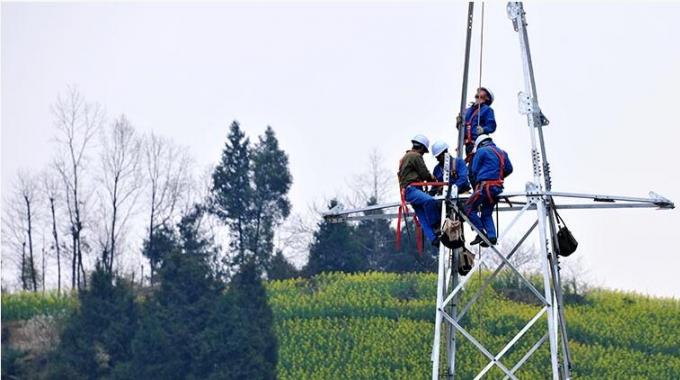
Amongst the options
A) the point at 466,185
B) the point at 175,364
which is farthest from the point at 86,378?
the point at 466,185

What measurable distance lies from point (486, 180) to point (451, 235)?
780mm

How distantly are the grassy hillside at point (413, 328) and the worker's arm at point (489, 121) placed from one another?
40.1m

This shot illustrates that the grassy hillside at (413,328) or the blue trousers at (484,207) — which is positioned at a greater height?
the grassy hillside at (413,328)

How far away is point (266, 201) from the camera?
247ft

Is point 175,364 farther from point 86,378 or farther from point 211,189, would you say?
point 211,189

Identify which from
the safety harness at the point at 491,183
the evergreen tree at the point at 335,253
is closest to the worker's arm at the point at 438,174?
the safety harness at the point at 491,183

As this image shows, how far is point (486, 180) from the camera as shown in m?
20.8

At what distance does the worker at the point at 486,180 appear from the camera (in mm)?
20828

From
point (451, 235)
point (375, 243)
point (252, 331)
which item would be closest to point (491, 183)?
point (451, 235)

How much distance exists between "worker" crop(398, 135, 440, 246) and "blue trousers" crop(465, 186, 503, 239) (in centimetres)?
46

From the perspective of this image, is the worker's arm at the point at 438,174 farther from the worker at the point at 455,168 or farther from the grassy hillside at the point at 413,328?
the grassy hillside at the point at 413,328

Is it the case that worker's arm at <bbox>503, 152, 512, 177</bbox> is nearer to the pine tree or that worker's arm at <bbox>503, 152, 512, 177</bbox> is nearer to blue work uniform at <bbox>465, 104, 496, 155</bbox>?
blue work uniform at <bbox>465, 104, 496, 155</bbox>

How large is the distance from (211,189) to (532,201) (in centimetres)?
5513

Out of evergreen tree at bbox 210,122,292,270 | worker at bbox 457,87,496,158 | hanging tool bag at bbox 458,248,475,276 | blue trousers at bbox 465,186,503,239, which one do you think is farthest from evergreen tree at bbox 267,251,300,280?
blue trousers at bbox 465,186,503,239
